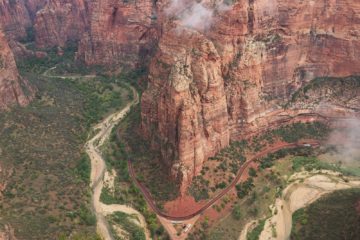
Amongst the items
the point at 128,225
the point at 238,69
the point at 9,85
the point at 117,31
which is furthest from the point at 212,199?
the point at 117,31

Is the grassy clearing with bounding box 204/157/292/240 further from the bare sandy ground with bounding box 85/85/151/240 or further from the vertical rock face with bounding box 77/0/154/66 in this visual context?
the vertical rock face with bounding box 77/0/154/66

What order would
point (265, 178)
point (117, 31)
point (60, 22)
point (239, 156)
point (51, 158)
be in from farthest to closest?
point (60, 22), point (117, 31), point (239, 156), point (265, 178), point (51, 158)

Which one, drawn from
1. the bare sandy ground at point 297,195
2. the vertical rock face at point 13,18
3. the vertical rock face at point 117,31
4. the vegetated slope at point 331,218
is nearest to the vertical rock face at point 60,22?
the vertical rock face at point 13,18

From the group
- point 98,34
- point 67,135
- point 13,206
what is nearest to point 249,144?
point 67,135

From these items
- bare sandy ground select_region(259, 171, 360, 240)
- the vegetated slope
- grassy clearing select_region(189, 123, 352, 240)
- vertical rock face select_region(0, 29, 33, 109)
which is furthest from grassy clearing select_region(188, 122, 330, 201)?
vertical rock face select_region(0, 29, 33, 109)

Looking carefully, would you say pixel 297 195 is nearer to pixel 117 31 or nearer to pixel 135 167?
pixel 135 167
